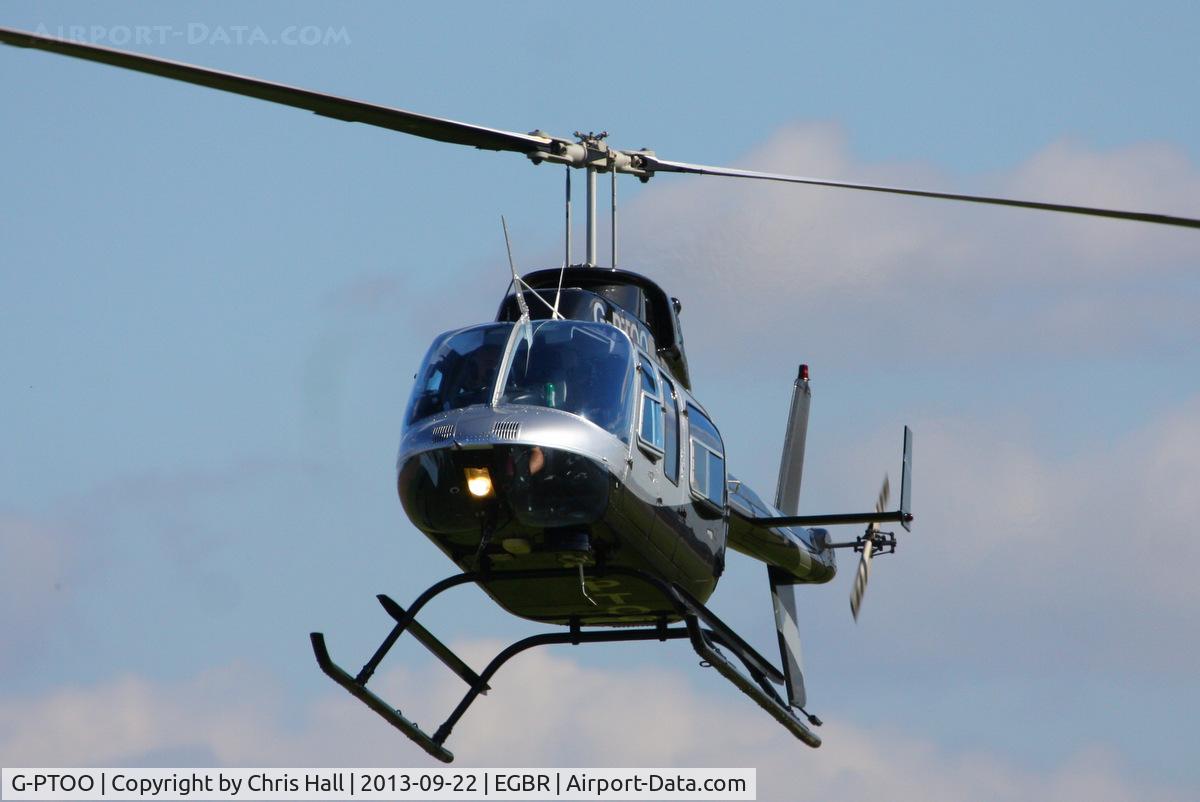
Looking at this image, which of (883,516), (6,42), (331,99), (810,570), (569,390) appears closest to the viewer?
(6,42)

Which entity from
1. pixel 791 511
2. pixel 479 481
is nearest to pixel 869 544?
pixel 791 511

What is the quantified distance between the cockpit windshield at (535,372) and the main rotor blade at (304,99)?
1.80m

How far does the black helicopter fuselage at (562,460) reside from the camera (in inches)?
717

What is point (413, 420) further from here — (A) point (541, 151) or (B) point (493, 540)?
(A) point (541, 151)

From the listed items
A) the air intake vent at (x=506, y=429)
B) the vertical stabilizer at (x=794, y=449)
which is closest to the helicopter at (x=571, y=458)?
the air intake vent at (x=506, y=429)

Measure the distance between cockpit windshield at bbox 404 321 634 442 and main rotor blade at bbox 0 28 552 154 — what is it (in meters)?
1.80

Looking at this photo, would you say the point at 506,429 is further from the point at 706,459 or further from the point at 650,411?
the point at 706,459

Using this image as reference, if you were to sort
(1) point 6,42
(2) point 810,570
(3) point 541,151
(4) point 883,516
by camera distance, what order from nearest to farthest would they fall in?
1. (1) point 6,42
2. (3) point 541,151
3. (4) point 883,516
4. (2) point 810,570

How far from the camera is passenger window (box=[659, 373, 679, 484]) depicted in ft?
64.5

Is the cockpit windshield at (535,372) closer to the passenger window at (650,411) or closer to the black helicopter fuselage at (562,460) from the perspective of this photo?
the black helicopter fuselage at (562,460)

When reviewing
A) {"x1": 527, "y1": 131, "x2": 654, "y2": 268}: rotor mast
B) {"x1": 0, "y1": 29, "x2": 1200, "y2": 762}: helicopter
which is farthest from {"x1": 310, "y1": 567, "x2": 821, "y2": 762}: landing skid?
{"x1": 527, "y1": 131, "x2": 654, "y2": 268}: rotor mast

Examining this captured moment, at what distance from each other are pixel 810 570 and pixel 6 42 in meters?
12.8

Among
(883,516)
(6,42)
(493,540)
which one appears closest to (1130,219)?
(883,516)

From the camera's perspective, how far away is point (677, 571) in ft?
66.0
